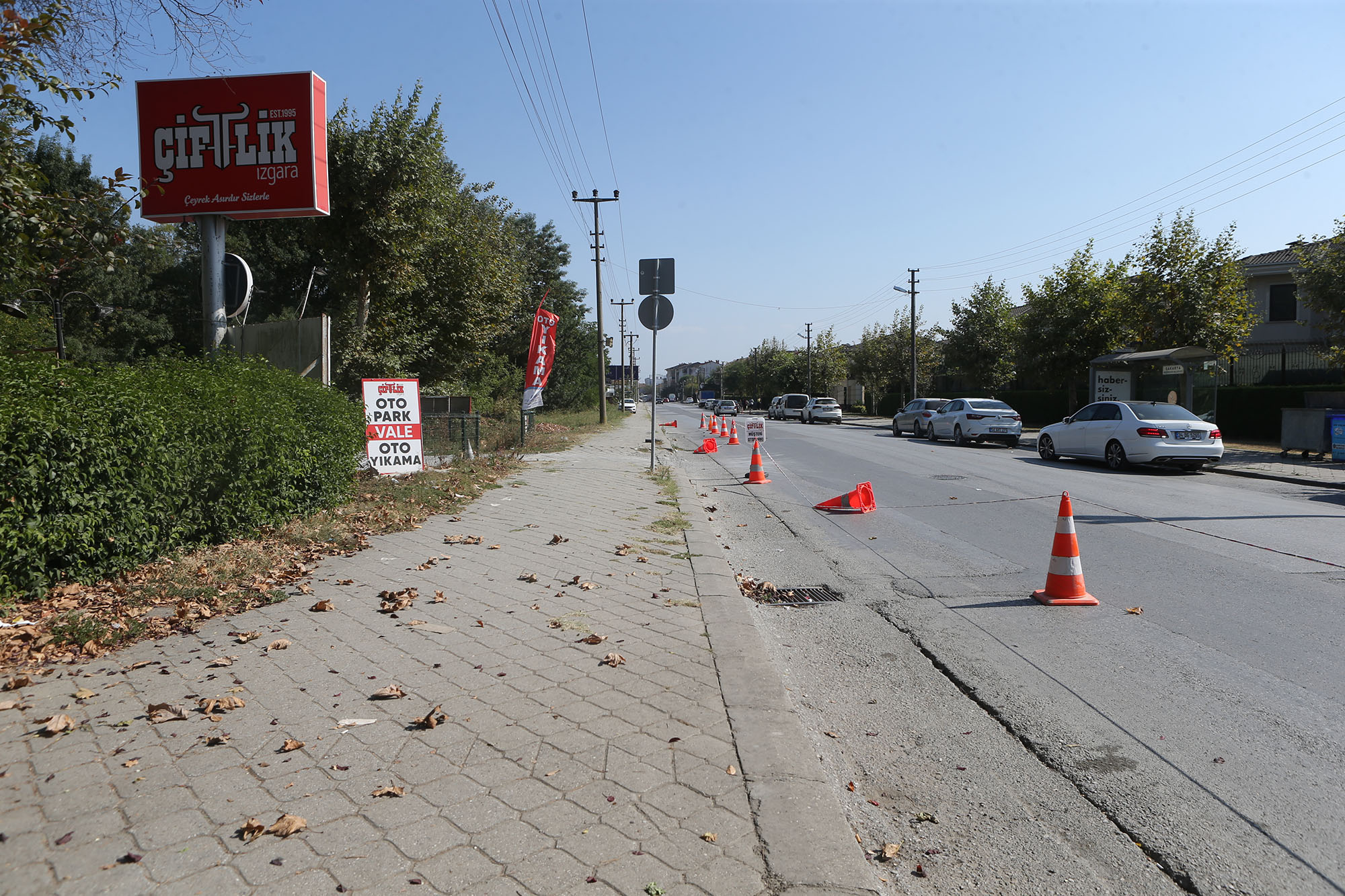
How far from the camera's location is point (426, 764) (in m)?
3.33

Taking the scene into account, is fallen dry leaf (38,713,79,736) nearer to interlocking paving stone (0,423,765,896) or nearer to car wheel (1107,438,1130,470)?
interlocking paving stone (0,423,765,896)

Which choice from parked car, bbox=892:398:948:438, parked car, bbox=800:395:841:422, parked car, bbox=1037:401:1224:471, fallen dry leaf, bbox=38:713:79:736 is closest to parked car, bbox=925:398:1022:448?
parked car, bbox=892:398:948:438

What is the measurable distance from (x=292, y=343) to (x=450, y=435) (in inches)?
198

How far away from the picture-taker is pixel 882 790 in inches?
136

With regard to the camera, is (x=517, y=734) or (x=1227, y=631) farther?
(x=1227, y=631)

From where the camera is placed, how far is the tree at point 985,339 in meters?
42.2

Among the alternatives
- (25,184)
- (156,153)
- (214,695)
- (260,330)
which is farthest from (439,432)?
(214,695)

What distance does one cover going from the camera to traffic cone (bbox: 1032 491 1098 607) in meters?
6.23

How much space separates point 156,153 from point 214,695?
31.9 feet

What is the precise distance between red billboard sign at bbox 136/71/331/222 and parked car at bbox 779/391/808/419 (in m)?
39.5

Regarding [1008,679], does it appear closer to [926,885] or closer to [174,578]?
[926,885]

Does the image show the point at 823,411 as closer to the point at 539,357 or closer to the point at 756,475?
the point at 539,357

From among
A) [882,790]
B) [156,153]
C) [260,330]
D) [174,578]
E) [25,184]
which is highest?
[156,153]

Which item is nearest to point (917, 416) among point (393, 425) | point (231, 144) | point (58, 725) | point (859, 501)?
point (859, 501)
